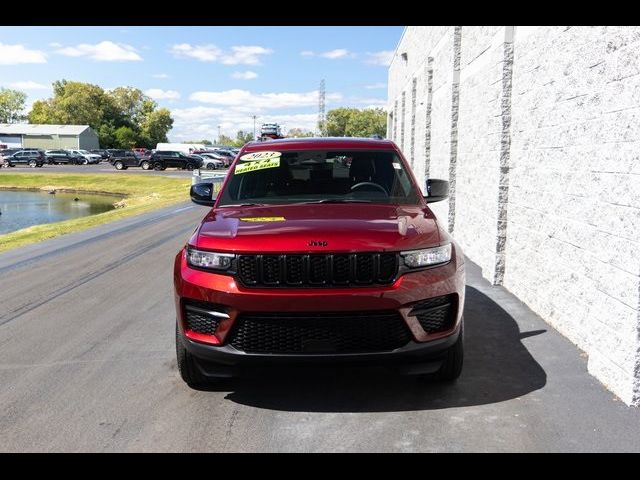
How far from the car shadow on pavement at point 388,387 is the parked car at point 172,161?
183 feet

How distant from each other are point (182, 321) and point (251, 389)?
821 millimetres

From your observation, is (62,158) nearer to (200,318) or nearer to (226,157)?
(226,157)

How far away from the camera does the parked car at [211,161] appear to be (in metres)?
59.9

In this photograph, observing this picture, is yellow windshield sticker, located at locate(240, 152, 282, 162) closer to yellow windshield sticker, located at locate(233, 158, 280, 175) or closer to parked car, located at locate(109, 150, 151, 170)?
yellow windshield sticker, located at locate(233, 158, 280, 175)

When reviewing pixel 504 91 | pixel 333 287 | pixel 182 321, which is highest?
pixel 504 91

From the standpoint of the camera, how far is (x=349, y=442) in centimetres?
381

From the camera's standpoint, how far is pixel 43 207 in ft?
113

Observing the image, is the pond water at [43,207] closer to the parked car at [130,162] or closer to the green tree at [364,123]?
the parked car at [130,162]

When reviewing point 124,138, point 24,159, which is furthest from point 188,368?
point 124,138
